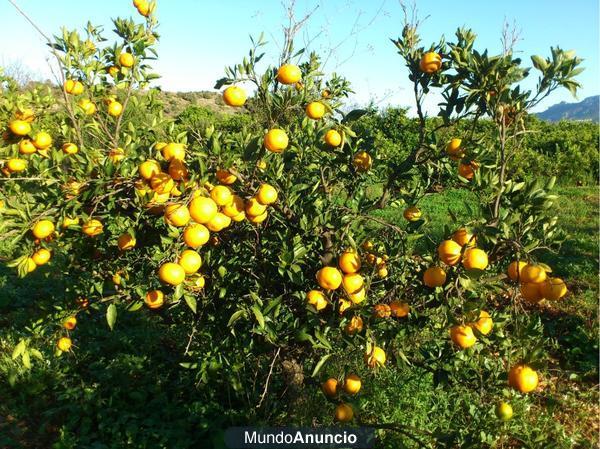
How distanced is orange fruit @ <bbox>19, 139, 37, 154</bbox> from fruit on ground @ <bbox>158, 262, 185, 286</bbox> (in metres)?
0.93

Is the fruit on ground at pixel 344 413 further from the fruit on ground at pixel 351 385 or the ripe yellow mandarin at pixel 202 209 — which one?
the ripe yellow mandarin at pixel 202 209

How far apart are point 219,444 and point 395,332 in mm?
1071

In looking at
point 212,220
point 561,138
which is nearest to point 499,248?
point 212,220

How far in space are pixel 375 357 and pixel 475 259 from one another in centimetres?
63

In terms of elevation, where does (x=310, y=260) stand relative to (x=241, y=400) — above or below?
above

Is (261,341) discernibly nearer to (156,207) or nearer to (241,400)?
(241,400)

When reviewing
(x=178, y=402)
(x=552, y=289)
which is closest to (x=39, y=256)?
(x=178, y=402)

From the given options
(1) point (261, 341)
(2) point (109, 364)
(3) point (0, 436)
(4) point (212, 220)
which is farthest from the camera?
(2) point (109, 364)

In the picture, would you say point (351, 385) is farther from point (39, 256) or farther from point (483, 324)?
point (39, 256)

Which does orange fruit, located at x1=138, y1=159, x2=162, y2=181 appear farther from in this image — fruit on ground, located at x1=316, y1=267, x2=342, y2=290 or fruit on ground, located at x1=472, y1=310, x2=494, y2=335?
fruit on ground, located at x1=472, y1=310, x2=494, y2=335

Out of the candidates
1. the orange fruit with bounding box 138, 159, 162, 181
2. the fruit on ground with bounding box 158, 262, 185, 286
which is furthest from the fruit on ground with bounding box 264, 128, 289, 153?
the fruit on ground with bounding box 158, 262, 185, 286

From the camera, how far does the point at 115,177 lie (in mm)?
1653

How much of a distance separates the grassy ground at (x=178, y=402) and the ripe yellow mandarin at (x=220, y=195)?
3.25 feet

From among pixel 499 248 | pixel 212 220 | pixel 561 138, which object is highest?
pixel 561 138
